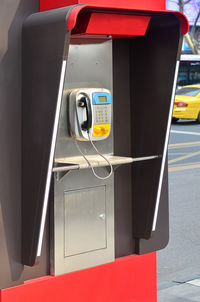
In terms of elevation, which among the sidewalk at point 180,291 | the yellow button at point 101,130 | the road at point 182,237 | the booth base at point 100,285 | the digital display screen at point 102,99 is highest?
the digital display screen at point 102,99

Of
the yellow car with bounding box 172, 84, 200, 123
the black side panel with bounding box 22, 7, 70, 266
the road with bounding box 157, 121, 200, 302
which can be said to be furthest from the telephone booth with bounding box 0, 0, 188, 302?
the yellow car with bounding box 172, 84, 200, 123

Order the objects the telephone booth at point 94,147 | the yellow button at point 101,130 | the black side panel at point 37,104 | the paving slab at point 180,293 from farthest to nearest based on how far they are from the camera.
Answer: the paving slab at point 180,293
the yellow button at point 101,130
the telephone booth at point 94,147
the black side panel at point 37,104

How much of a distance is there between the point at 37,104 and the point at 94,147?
0.55 meters

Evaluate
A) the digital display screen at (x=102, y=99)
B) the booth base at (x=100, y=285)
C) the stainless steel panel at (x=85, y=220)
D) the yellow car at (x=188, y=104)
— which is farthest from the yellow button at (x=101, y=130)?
the yellow car at (x=188, y=104)

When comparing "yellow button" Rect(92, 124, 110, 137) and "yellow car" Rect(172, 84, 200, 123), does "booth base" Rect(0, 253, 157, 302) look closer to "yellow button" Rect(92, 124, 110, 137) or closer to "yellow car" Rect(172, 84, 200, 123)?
"yellow button" Rect(92, 124, 110, 137)

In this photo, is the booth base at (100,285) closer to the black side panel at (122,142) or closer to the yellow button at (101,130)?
the black side panel at (122,142)

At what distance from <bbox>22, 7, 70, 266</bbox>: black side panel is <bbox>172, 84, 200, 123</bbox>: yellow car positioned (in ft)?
59.3

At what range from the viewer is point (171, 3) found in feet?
117

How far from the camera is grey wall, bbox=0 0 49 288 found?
3.72 meters

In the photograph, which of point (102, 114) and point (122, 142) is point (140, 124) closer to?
point (122, 142)

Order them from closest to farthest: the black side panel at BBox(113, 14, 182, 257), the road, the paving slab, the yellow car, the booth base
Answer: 1. the booth base
2. the black side panel at BBox(113, 14, 182, 257)
3. the paving slab
4. the road
5. the yellow car

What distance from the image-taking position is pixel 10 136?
3779 millimetres

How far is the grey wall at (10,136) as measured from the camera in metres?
3.72

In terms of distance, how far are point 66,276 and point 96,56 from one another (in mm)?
1397
